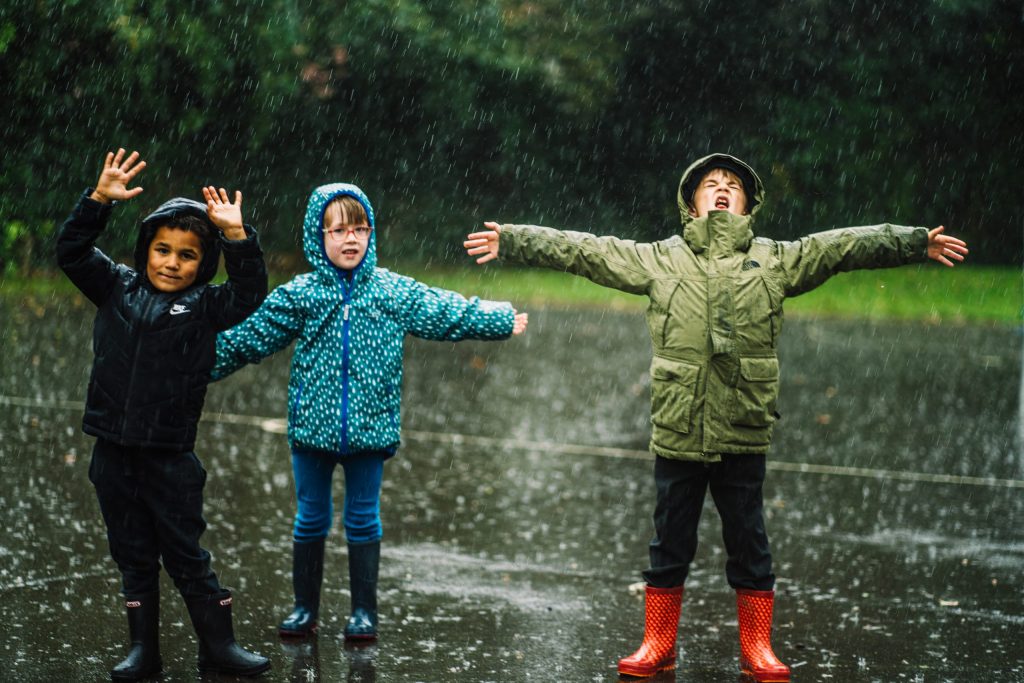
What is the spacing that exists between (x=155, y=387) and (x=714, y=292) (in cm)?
176

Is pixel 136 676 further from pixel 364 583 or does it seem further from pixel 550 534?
pixel 550 534

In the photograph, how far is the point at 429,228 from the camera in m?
20.6

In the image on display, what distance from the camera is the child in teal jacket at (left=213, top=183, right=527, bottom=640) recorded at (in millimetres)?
4410

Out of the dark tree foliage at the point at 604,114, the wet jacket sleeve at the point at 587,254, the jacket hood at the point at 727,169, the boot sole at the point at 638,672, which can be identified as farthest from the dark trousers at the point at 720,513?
the dark tree foliage at the point at 604,114

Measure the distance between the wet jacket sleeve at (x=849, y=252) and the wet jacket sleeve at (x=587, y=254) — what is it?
18.3 inches

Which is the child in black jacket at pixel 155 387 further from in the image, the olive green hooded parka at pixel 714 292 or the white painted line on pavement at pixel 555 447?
the white painted line on pavement at pixel 555 447

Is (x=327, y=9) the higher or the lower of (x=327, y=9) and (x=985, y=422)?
the higher

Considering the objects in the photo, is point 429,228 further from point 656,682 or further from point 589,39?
point 656,682

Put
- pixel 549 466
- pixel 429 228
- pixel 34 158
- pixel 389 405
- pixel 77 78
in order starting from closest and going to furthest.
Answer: pixel 389 405, pixel 549 466, pixel 34 158, pixel 77 78, pixel 429 228

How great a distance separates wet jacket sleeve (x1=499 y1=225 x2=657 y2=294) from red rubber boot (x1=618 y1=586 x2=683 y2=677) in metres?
0.99

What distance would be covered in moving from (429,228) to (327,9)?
365 cm

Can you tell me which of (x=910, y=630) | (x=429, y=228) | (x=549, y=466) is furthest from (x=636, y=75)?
(x=910, y=630)

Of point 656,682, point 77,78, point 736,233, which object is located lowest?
point 656,682

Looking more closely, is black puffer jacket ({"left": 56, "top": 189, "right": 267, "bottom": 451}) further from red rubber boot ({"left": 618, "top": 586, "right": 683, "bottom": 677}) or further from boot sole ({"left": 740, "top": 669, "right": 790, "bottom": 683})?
boot sole ({"left": 740, "top": 669, "right": 790, "bottom": 683})
